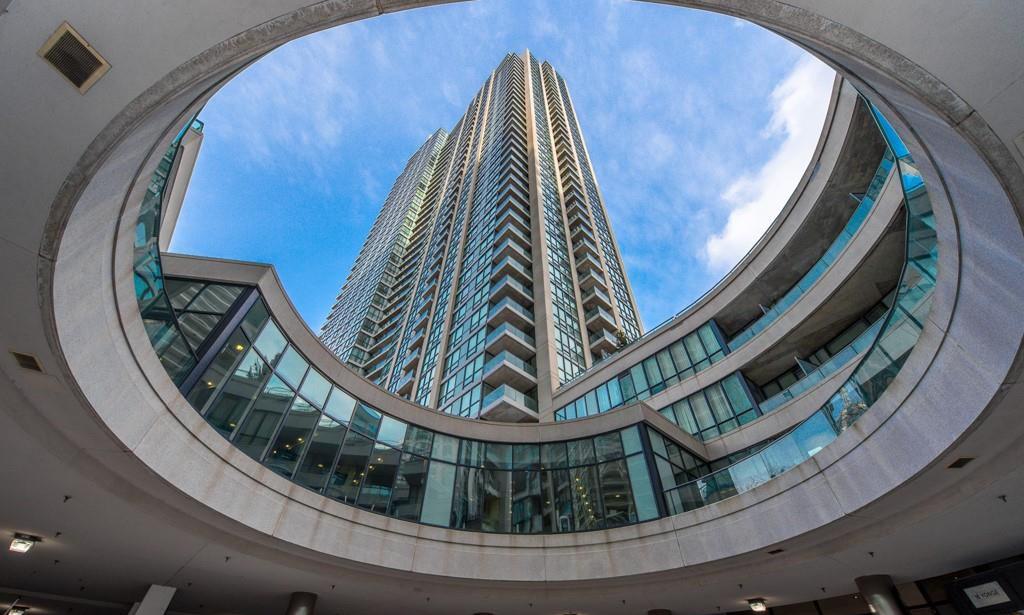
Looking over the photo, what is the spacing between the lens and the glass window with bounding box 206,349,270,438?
34.1 ft

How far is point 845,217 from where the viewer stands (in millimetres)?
19609

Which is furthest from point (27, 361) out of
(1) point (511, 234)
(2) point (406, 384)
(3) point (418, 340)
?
(3) point (418, 340)

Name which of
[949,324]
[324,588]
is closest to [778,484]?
[949,324]

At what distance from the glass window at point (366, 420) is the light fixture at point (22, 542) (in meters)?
7.53

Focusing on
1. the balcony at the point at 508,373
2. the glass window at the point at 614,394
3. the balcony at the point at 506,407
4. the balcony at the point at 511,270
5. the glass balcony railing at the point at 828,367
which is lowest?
the glass balcony railing at the point at 828,367

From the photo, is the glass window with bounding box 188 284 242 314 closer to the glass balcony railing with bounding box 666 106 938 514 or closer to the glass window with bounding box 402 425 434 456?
the glass window with bounding box 402 425 434 456

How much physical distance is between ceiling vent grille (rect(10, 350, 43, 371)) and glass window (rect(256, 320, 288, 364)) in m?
5.61

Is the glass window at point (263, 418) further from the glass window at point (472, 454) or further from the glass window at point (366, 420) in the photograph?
the glass window at point (472, 454)

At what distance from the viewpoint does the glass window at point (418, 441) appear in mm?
15578

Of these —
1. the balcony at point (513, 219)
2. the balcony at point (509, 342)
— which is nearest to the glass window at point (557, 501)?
the balcony at point (509, 342)

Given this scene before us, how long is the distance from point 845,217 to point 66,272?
82.7 ft

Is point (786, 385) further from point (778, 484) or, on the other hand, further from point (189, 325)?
point (189, 325)

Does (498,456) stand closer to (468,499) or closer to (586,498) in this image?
(468,499)

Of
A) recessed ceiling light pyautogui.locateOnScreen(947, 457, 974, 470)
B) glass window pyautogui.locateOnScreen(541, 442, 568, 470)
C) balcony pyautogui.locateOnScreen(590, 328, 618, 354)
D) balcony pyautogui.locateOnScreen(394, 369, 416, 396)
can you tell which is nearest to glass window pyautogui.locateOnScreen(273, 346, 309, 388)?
glass window pyautogui.locateOnScreen(541, 442, 568, 470)
